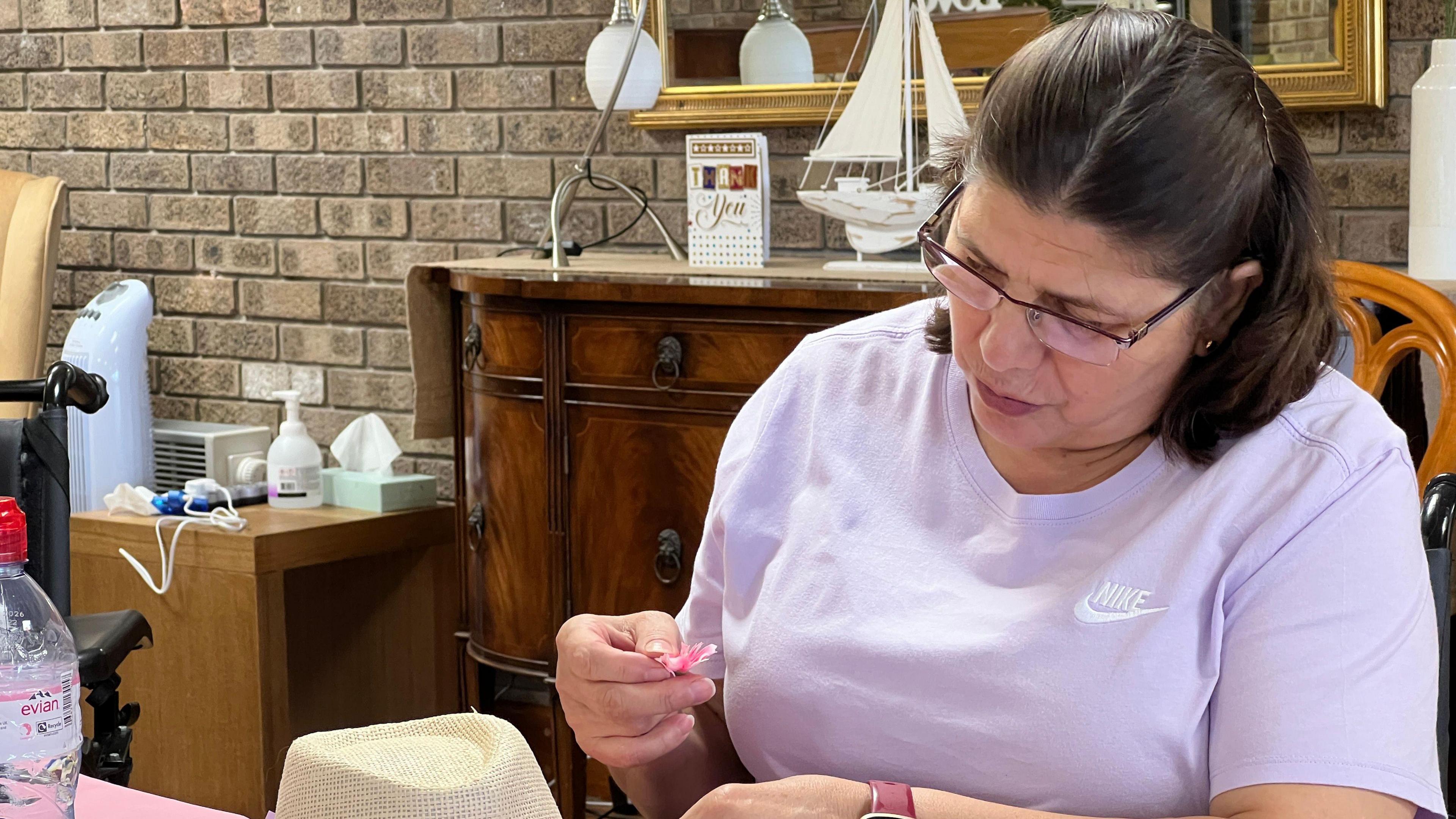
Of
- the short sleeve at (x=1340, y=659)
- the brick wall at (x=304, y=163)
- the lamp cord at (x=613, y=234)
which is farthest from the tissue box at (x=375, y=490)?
the short sleeve at (x=1340, y=659)

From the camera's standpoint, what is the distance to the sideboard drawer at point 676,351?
7.84ft

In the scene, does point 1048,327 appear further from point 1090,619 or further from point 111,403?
point 111,403

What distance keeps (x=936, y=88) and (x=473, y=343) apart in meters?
0.96

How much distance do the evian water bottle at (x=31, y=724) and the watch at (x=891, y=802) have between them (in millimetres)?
640

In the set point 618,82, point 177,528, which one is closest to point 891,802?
point 618,82

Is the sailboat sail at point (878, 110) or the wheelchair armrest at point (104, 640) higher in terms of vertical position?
the sailboat sail at point (878, 110)

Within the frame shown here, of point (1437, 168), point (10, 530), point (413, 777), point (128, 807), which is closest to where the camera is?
point (413, 777)

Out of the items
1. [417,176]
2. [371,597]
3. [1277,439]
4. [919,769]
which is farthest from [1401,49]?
[371,597]

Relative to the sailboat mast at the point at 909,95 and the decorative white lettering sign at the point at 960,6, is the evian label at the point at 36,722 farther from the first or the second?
the decorative white lettering sign at the point at 960,6

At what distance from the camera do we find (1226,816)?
1.02m

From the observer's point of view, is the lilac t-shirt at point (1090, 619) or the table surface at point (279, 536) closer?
the lilac t-shirt at point (1090, 619)

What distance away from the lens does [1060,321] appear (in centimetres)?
108

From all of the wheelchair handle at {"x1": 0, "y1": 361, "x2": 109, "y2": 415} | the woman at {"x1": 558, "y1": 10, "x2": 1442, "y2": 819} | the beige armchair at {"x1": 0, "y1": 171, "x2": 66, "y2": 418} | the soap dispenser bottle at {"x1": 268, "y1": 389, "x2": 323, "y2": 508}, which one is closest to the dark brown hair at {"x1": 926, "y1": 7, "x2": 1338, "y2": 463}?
the woman at {"x1": 558, "y1": 10, "x2": 1442, "y2": 819}

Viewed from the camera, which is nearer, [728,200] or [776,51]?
[728,200]
